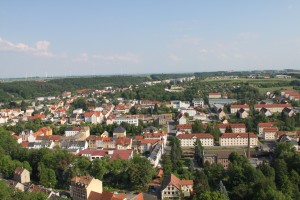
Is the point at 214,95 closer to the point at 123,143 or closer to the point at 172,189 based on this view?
the point at 123,143

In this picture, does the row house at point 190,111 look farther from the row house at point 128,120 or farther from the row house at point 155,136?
the row house at point 155,136

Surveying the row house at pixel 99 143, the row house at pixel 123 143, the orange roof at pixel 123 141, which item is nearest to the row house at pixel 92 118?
the row house at pixel 99 143

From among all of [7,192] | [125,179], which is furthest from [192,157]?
[7,192]

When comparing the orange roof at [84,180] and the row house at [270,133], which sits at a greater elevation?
the orange roof at [84,180]

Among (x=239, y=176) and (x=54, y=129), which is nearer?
(x=239, y=176)

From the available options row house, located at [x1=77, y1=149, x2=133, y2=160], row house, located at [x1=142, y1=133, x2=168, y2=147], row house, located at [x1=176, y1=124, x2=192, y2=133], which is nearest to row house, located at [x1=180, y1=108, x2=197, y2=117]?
row house, located at [x1=176, y1=124, x2=192, y2=133]

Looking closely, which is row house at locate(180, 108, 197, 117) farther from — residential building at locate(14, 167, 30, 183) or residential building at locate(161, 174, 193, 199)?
residential building at locate(161, 174, 193, 199)

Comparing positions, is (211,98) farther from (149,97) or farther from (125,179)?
(125,179)
